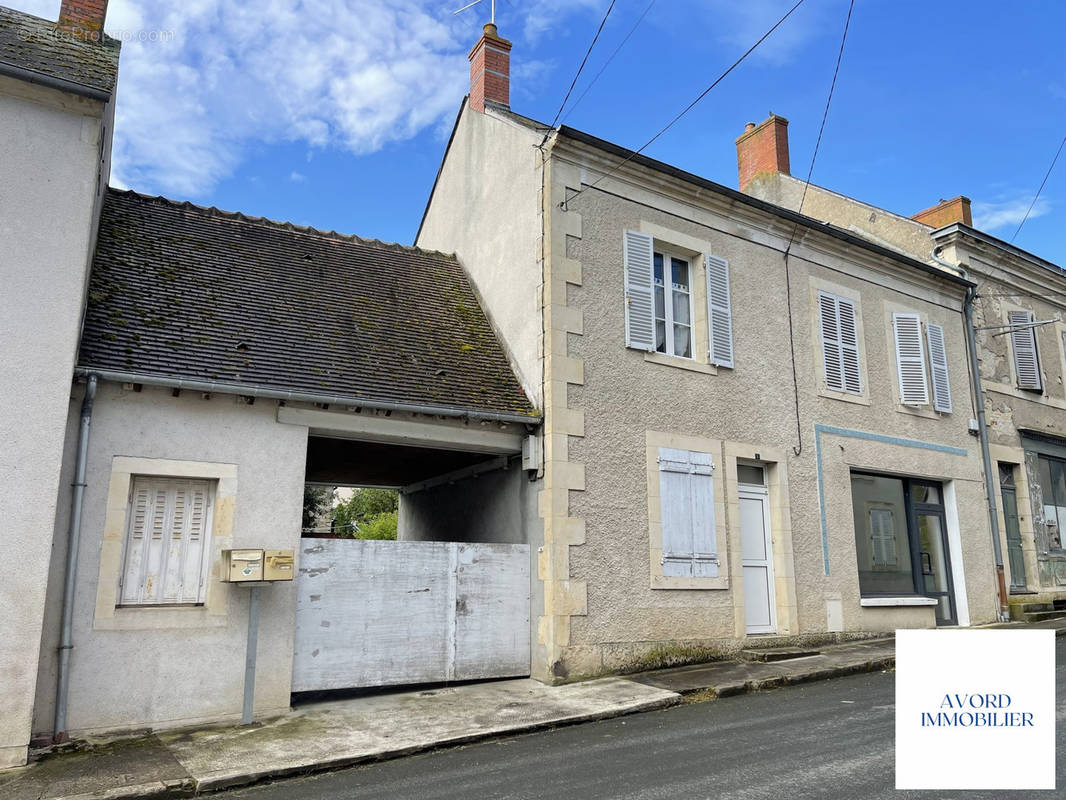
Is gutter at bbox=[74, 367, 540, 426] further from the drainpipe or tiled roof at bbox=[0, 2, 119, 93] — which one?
tiled roof at bbox=[0, 2, 119, 93]

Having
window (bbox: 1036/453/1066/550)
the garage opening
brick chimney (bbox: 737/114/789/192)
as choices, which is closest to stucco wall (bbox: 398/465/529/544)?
the garage opening

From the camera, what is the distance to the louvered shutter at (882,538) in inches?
446

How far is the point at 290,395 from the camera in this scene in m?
7.24

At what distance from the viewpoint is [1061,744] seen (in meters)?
5.31

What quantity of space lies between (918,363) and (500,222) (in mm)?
6733

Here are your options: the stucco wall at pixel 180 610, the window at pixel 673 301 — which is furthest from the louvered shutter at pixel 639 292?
the stucco wall at pixel 180 610

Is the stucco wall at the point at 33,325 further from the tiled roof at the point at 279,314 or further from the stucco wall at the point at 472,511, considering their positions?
the stucco wall at the point at 472,511

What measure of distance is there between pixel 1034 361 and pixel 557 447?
10.1 meters

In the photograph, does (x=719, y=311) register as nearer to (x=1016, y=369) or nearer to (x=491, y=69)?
(x=491, y=69)

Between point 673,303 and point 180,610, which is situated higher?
point 673,303

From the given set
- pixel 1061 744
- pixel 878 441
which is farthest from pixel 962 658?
pixel 878 441

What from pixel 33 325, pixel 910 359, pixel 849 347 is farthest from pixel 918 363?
pixel 33 325

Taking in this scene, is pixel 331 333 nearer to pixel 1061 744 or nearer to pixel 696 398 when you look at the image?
pixel 696 398

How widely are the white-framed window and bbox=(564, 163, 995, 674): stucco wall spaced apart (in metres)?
0.21
